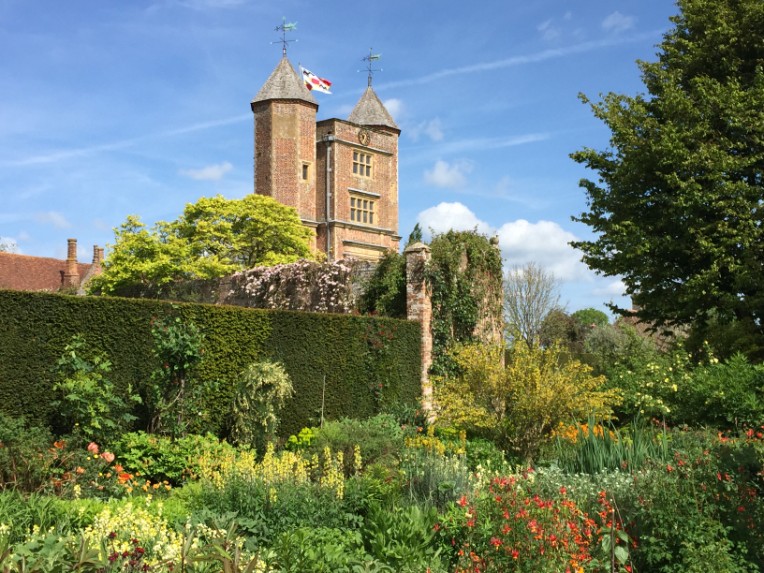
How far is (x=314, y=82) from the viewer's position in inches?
1503

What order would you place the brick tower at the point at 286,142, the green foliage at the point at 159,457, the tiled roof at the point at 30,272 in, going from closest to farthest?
the green foliage at the point at 159,457 → the brick tower at the point at 286,142 → the tiled roof at the point at 30,272

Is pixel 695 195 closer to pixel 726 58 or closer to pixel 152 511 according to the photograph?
pixel 726 58

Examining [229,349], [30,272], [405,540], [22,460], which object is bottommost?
[405,540]

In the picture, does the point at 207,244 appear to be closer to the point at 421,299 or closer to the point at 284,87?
the point at 284,87

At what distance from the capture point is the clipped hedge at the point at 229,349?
864 centimetres

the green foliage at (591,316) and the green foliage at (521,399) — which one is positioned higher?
the green foliage at (591,316)

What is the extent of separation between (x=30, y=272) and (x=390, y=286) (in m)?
32.6

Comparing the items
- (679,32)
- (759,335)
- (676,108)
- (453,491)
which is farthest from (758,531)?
(679,32)

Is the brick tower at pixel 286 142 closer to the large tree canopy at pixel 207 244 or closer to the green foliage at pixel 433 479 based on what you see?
the large tree canopy at pixel 207 244

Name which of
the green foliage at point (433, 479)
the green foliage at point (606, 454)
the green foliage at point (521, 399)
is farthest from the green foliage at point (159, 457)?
the green foliage at point (606, 454)

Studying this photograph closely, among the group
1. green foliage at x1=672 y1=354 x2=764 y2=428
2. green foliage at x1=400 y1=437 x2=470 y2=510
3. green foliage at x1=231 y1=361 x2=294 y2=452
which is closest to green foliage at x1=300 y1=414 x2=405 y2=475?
green foliage at x1=400 y1=437 x2=470 y2=510

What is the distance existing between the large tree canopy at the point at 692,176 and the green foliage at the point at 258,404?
28.8 feet

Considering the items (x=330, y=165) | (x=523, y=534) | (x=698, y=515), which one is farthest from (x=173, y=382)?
(x=330, y=165)

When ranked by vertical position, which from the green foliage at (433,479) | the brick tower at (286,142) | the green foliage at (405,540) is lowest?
the green foliage at (405,540)
